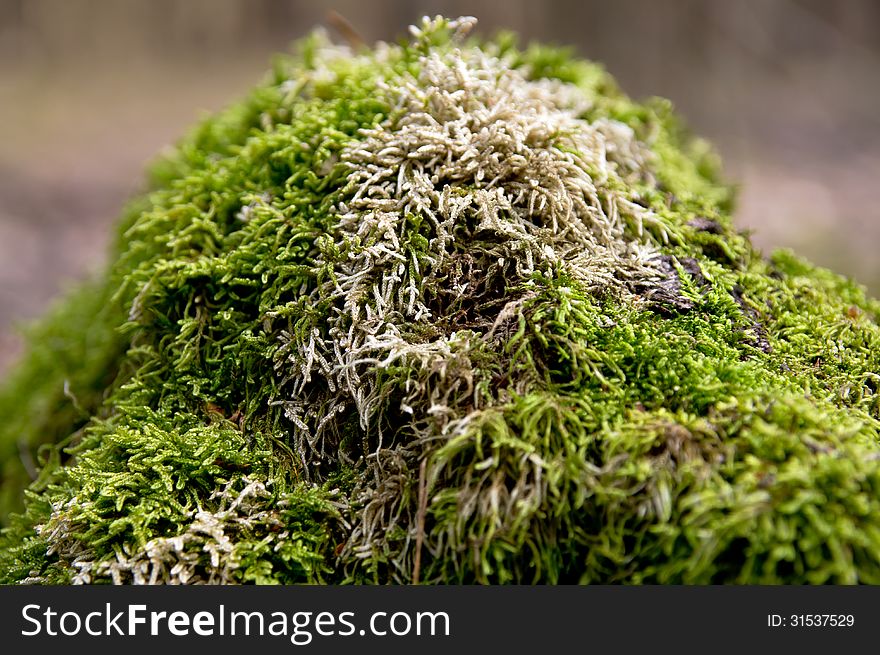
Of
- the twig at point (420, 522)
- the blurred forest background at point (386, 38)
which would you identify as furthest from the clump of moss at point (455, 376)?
the blurred forest background at point (386, 38)

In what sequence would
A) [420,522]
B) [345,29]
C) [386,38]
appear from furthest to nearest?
[386,38], [345,29], [420,522]

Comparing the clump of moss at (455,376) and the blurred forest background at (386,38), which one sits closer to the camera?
the clump of moss at (455,376)

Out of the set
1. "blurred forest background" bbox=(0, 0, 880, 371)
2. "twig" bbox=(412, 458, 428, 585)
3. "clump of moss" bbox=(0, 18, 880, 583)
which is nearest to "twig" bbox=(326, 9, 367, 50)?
"clump of moss" bbox=(0, 18, 880, 583)

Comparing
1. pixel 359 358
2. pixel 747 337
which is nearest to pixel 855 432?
pixel 747 337

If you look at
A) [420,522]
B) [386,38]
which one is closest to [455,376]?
[420,522]

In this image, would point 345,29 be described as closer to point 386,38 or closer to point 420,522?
point 420,522

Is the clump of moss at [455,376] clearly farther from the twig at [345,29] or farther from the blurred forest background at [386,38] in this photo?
the blurred forest background at [386,38]

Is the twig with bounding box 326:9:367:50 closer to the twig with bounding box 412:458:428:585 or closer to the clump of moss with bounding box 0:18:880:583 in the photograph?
the clump of moss with bounding box 0:18:880:583

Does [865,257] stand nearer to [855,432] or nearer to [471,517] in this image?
[855,432]
